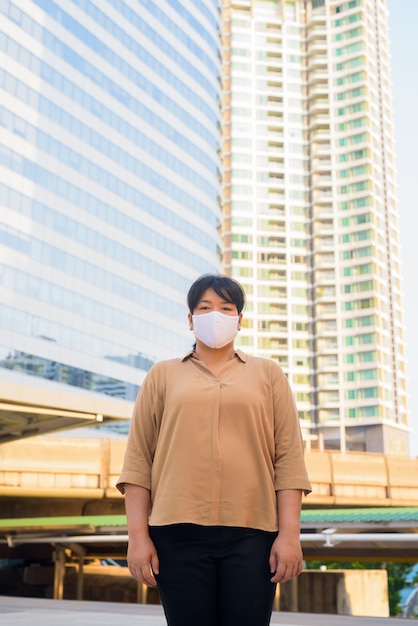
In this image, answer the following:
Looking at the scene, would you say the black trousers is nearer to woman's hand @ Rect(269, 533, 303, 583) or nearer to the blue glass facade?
woman's hand @ Rect(269, 533, 303, 583)

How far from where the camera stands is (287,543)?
288 cm

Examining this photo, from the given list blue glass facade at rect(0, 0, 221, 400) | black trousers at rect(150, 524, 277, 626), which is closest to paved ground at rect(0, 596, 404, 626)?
black trousers at rect(150, 524, 277, 626)

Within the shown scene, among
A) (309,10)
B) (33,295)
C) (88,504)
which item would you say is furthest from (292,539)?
(309,10)

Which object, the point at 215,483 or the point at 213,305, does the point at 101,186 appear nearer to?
the point at 213,305

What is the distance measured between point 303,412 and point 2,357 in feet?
189

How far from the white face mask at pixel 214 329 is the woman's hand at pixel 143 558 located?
2.83 ft

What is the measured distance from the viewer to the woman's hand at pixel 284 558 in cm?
284

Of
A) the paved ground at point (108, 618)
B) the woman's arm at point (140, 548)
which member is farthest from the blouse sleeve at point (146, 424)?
the paved ground at point (108, 618)

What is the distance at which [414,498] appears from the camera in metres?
41.1

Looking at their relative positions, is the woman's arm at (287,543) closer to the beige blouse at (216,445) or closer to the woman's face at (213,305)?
the beige blouse at (216,445)

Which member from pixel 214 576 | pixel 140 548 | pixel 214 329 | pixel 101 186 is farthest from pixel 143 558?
pixel 101 186

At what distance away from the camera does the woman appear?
283cm

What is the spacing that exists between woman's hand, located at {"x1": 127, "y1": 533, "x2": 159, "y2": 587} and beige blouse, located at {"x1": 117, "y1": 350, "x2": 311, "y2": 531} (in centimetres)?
9

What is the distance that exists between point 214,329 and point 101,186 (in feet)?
232
